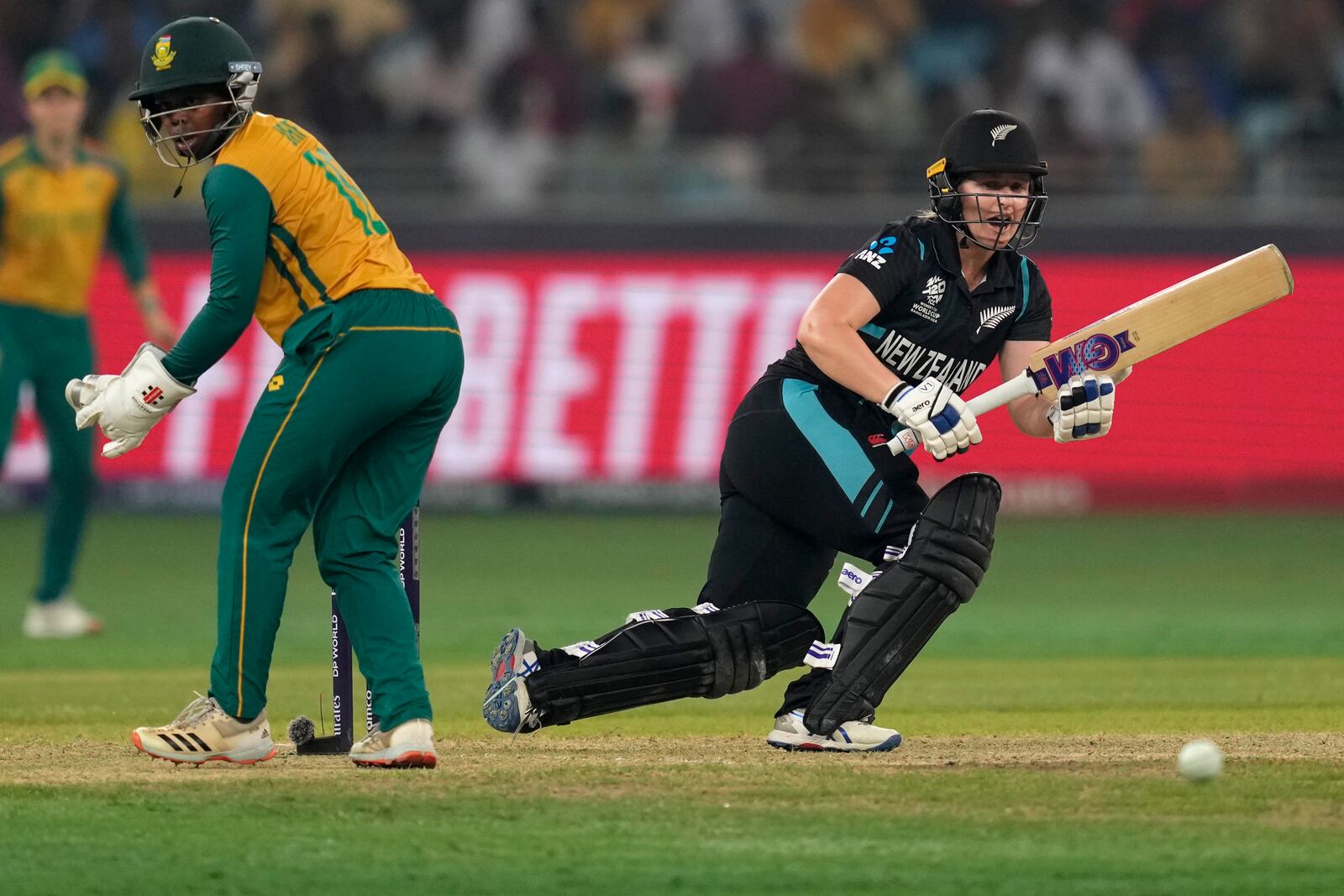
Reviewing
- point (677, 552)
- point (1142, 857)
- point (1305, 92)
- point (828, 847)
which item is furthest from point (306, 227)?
point (1305, 92)

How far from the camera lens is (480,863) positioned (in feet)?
15.0

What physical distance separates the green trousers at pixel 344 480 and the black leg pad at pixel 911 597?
125 centimetres

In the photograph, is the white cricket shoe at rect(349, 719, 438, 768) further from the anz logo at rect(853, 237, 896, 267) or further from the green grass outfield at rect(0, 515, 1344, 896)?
the anz logo at rect(853, 237, 896, 267)

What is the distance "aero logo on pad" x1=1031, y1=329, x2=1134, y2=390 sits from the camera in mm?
6230

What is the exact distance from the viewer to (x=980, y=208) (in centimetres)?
619

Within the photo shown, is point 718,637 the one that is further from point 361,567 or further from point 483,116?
point 483,116

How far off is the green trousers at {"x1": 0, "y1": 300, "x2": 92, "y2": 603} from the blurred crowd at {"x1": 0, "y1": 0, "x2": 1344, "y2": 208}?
5.90m

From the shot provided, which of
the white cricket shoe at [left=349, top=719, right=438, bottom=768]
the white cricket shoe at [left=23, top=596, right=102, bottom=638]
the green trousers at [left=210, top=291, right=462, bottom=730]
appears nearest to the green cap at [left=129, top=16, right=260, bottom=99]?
the green trousers at [left=210, top=291, right=462, bottom=730]

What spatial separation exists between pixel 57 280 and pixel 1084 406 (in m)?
6.06

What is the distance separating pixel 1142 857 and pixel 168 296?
11.9 metres

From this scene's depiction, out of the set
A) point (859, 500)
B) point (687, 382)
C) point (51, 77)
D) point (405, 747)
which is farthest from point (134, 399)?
point (687, 382)

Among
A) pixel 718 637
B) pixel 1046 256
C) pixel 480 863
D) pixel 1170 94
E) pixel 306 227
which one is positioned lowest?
pixel 480 863

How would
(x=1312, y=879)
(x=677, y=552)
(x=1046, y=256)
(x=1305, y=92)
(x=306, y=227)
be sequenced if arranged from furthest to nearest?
(x=1305, y=92)
(x=1046, y=256)
(x=677, y=552)
(x=306, y=227)
(x=1312, y=879)

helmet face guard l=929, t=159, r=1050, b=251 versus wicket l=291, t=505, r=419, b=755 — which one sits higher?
helmet face guard l=929, t=159, r=1050, b=251
